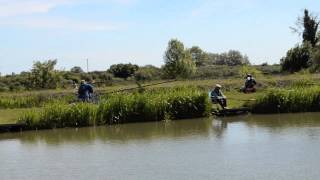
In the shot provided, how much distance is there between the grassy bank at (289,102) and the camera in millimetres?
25875

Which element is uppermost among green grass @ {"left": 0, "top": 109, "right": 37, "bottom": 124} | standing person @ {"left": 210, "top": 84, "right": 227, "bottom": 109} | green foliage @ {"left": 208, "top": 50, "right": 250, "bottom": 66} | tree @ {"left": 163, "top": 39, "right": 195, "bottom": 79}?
green foliage @ {"left": 208, "top": 50, "right": 250, "bottom": 66}

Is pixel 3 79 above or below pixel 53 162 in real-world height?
above

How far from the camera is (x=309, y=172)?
1301 cm

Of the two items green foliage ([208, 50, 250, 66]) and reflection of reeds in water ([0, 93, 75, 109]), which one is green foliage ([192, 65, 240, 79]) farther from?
green foliage ([208, 50, 250, 66])

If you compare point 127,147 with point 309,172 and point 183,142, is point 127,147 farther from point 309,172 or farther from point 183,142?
point 309,172

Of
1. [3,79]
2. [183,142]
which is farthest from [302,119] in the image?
[3,79]

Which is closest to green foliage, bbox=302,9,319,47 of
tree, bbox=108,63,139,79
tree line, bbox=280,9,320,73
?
tree line, bbox=280,9,320,73

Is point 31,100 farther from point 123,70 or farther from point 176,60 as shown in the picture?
point 123,70

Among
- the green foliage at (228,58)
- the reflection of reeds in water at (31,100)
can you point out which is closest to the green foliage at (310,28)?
the reflection of reeds in water at (31,100)

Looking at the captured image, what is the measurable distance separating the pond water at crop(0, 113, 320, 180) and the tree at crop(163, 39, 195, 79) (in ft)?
120

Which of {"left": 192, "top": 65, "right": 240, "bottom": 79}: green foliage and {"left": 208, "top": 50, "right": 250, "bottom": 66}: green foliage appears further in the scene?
{"left": 208, "top": 50, "right": 250, "bottom": 66}: green foliage

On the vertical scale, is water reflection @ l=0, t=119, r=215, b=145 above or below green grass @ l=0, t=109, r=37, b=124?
below

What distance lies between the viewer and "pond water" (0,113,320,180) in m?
13.9

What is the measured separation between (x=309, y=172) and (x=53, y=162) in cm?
644
